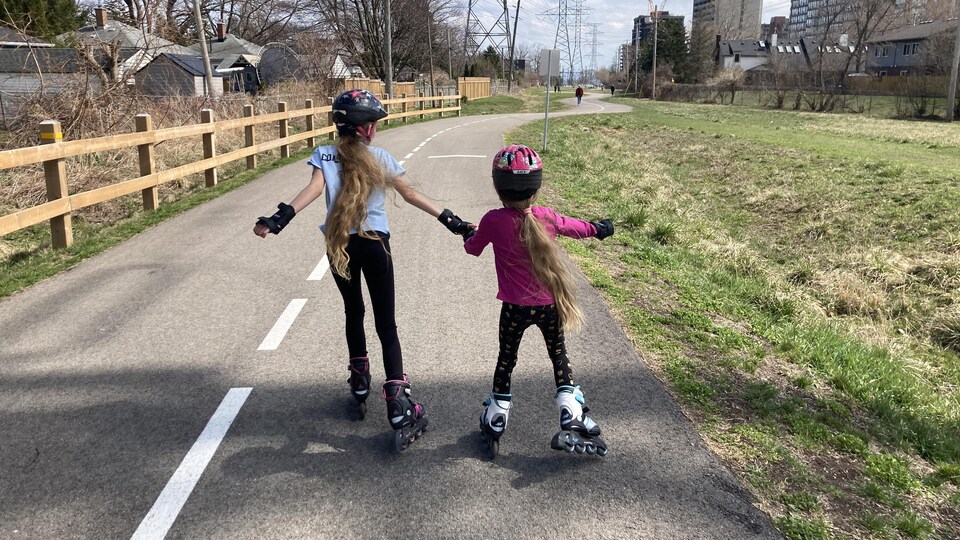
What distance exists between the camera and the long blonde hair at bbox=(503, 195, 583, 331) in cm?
→ 348

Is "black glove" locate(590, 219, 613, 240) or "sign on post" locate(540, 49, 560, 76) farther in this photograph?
"sign on post" locate(540, 49, 560, 76)

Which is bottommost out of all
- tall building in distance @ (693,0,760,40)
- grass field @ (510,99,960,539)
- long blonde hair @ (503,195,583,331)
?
grass field @ (510,99,960,539)

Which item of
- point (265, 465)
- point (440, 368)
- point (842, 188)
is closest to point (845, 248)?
point (842, 188)

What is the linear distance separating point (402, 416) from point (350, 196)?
1.22 meters

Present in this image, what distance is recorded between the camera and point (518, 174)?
348 centimetres

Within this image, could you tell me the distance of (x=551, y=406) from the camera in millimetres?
4328

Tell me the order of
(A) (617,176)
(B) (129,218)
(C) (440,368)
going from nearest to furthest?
(C) (440,368) < (B) (129,218) < (A) (617,176)

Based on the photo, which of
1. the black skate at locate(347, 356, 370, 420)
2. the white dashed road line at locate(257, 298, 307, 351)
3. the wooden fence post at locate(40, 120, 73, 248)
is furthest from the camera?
the wooden fence post at locate(40, 120, 73, 248)

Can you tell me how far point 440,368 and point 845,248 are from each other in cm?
953

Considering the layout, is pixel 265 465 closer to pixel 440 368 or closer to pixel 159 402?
pixel 159 402

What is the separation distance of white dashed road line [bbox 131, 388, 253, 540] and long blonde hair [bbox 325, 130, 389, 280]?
1.16 meters

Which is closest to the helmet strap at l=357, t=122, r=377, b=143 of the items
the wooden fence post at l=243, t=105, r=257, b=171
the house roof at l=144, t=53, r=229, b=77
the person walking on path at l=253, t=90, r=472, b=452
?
the person walking on path at l=253, t=90, r=472, b=452

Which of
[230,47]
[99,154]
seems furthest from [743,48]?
[99,154]

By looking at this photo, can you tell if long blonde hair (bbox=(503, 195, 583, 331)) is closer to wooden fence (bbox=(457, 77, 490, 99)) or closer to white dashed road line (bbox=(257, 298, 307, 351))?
white dashed road line (bbox=(257, 298, 307, 351))
